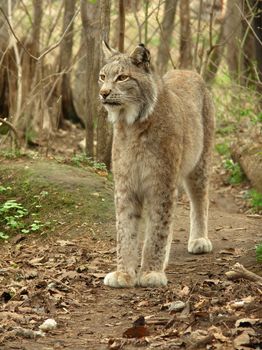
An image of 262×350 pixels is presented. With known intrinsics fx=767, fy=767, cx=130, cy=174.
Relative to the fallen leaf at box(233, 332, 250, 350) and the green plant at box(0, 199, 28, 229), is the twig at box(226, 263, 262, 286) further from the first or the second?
the green plant at box(0, 199, 28, 229)

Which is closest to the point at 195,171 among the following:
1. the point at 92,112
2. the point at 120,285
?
the point at 120,285

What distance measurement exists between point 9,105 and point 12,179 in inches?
138

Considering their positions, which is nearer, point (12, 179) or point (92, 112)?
point (12, 179)

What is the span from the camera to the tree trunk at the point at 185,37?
42.0 ft

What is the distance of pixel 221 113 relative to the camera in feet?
41.3

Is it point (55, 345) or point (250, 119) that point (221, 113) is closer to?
point (250, 119)

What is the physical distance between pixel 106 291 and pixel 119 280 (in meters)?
0.14

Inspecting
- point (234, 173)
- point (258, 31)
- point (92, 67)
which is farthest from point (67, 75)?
point (92, 67)

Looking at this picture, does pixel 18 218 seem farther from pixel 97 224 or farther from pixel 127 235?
pixel 127 235

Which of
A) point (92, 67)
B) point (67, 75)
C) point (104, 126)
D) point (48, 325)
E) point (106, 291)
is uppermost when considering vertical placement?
point (92, 67)

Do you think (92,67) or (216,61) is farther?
(216,61)

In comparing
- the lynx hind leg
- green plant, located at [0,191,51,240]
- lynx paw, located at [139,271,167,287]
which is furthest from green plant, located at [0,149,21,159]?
lynx paw, located at [139,271,167,287]

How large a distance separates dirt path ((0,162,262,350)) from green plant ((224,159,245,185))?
6.44 ft

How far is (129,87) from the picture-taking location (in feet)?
19.9
